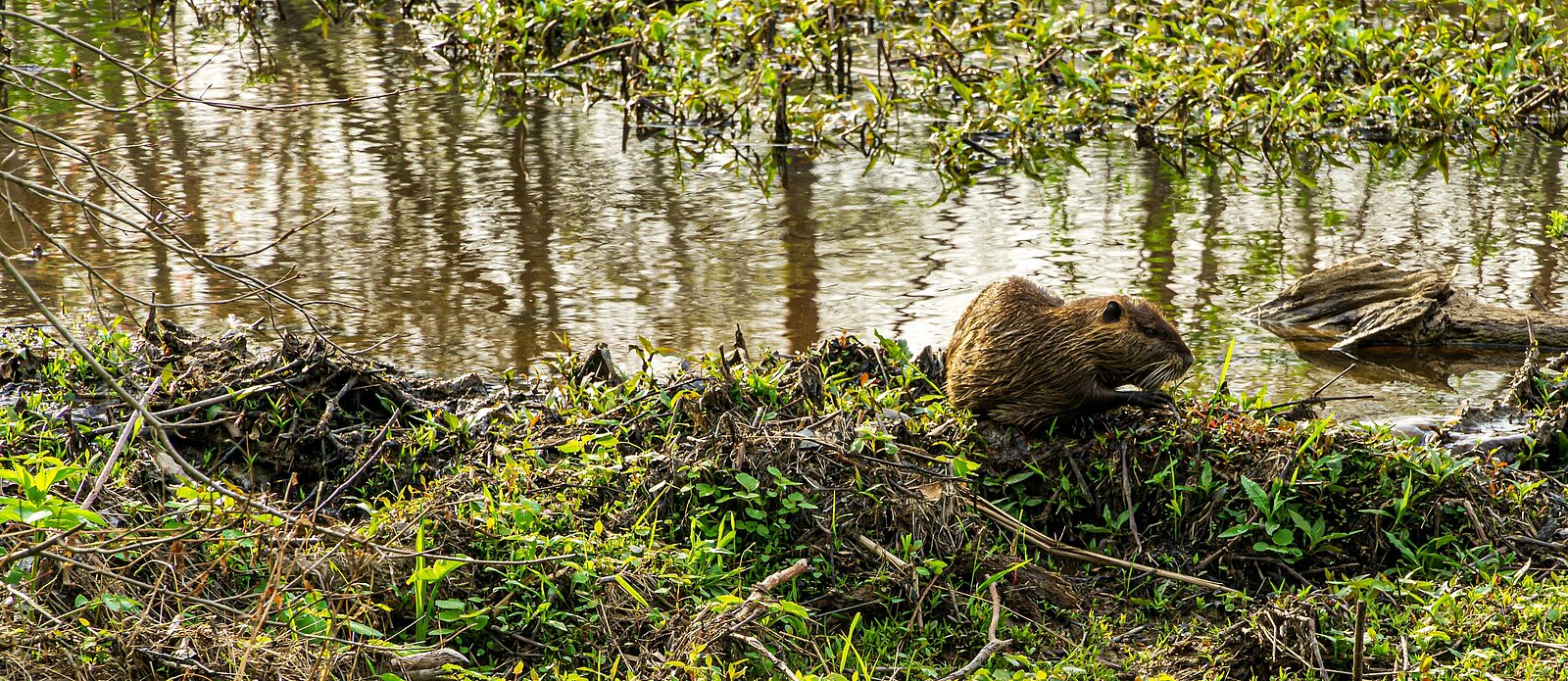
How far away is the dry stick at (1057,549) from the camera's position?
3812 mm

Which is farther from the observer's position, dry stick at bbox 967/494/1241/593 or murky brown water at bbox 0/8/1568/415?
murky brown water at bbox 0/8/1568/415

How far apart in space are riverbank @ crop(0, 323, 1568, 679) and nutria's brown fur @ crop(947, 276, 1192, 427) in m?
0.12

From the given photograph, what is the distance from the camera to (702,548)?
3.63 meters

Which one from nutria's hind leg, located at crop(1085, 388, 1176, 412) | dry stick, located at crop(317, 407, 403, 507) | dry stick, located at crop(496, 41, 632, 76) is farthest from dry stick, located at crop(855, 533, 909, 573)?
dry stick, located at crop(496, 41, 632, 76)

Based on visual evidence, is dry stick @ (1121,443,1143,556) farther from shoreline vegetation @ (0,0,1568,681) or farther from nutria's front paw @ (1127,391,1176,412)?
nutria's front paw @ (1127,391,1176,412)

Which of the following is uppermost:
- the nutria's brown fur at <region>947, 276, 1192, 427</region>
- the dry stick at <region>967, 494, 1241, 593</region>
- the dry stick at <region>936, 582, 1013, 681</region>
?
the nutria's brown fur at <region>947, 276, 1192, 427</region>

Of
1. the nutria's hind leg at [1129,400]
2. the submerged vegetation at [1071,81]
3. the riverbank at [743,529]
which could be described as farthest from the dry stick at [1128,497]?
the submerged vegetation at [1071,81]

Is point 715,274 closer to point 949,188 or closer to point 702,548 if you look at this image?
point 949,188

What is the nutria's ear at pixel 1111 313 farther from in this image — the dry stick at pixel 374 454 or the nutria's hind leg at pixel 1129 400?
the dry stick at pixel 374 454

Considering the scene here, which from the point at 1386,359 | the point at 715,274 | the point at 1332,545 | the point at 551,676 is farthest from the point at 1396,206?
the point at 551,676

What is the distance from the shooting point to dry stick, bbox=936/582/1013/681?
3.24m

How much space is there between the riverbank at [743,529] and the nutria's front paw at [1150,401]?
7 cm

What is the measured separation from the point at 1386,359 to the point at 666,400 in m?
3.53

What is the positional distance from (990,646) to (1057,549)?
639 mm
